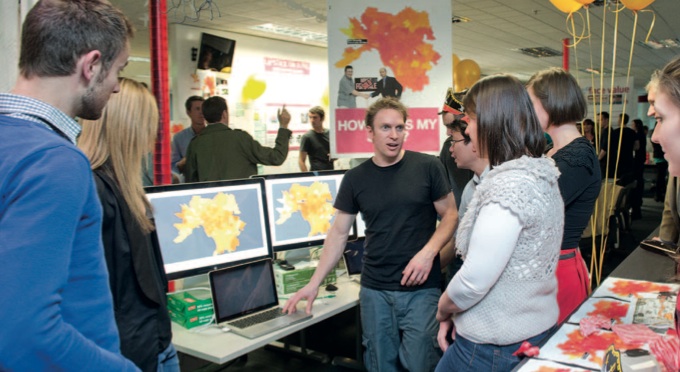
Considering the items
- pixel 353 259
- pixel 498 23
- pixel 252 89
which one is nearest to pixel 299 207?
pixel 353 259

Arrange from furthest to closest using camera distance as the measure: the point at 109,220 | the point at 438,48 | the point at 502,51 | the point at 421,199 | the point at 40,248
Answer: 1. the point at 502,51
2. the point at 438,48
3. the point at 421,199
4. the point at 109,220
5. the point at 40,248

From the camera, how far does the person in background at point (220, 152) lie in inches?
157

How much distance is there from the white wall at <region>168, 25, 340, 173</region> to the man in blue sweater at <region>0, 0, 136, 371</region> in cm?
711

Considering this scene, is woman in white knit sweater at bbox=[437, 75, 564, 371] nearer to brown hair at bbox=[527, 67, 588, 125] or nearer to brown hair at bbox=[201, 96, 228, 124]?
brown hair at bbox=[527, 67, 588, 125]

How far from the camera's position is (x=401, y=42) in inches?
139

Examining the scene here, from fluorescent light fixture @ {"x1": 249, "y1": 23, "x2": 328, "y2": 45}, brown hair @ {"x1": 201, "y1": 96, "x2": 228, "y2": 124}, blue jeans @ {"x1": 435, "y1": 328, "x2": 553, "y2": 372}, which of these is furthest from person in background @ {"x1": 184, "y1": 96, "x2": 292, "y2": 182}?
A: fluorescent light fixture @ {"x1": 249, "y1": 23, "x2": 328, "y2": 45}

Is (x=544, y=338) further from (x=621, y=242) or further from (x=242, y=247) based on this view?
(x=621, y=242)

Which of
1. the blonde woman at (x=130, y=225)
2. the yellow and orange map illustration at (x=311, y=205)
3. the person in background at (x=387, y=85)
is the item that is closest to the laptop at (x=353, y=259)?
the yellow and orange map illustration at (x=311, y=205)

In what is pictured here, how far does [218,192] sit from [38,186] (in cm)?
160

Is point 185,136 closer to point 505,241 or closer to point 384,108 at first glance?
point 384,108

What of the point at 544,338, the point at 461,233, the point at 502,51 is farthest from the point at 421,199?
the point at 502,51

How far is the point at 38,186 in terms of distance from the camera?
81 centimetres

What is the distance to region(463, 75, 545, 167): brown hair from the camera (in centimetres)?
152

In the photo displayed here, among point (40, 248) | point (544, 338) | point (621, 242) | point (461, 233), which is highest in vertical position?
point (40, 248)
